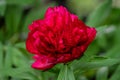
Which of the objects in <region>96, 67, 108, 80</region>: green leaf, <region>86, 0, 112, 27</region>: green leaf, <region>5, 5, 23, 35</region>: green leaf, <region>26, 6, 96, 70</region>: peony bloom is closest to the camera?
<region>26, 6, 96, 70</region>: peony bloom

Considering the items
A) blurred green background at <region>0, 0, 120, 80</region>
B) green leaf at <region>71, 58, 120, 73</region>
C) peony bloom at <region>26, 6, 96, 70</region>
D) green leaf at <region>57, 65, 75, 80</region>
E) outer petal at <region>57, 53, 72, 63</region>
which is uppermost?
blurred green background at <region>0, 0, 120, 80</region>

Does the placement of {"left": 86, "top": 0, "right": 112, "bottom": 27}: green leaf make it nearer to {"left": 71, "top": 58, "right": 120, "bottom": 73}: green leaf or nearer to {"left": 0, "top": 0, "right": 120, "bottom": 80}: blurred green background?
{"left": 0, "top": 0, "right": 120, "bottom": 80}: blurred green background

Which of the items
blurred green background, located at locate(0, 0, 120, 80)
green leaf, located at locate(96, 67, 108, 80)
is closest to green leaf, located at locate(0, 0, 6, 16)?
blurred green background, located at locate(0, 0, 120, 80)

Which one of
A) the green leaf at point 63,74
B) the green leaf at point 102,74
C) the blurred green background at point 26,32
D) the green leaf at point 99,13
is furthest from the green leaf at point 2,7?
the green leaf at point 63,74

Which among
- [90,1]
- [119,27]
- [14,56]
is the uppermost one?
[90,1]

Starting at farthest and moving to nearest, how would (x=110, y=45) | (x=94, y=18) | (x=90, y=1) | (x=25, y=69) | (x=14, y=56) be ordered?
(x=90, y=1)
(x=110, y=45)
(x=94, y=18)
(x=14, y=56)
(x=25, y=69)

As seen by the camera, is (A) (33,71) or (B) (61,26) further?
(A) (33,71)

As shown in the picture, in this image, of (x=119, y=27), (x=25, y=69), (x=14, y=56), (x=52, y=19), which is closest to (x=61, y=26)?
(x=52, y=19)

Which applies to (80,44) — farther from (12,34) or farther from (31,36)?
(12,34)

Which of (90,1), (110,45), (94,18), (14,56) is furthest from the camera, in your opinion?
(90,1)
